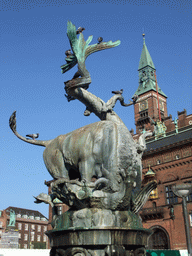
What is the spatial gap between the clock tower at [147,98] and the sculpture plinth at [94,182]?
5322cm

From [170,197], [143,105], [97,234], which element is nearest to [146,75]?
[143,105]

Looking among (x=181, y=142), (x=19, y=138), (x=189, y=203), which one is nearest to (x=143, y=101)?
(x=181, y=142)

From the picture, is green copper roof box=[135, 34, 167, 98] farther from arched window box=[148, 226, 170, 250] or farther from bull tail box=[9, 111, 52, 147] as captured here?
bull tail box=[9, 111, 52, 147]

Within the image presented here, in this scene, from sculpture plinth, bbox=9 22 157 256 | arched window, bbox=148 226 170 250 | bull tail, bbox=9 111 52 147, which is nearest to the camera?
sculpture plinth, bbox=9 22 157 256

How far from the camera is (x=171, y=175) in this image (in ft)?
120

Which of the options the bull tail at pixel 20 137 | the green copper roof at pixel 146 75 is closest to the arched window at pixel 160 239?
the bull tail at pixel 20 137

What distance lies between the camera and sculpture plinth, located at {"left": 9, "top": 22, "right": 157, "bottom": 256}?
5.54m

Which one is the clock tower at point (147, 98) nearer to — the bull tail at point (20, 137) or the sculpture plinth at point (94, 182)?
the bull tail at point (20, 137)

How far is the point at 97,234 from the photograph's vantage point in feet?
18.0

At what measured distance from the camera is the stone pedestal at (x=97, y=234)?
545 cm

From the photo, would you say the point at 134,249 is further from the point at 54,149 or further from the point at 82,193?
the point at 54,149

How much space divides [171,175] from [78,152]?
32.3m

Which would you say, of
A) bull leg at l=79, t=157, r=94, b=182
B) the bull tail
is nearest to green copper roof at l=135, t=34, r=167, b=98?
the bull tail

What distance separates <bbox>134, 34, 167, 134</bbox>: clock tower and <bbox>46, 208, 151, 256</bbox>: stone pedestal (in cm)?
5421
